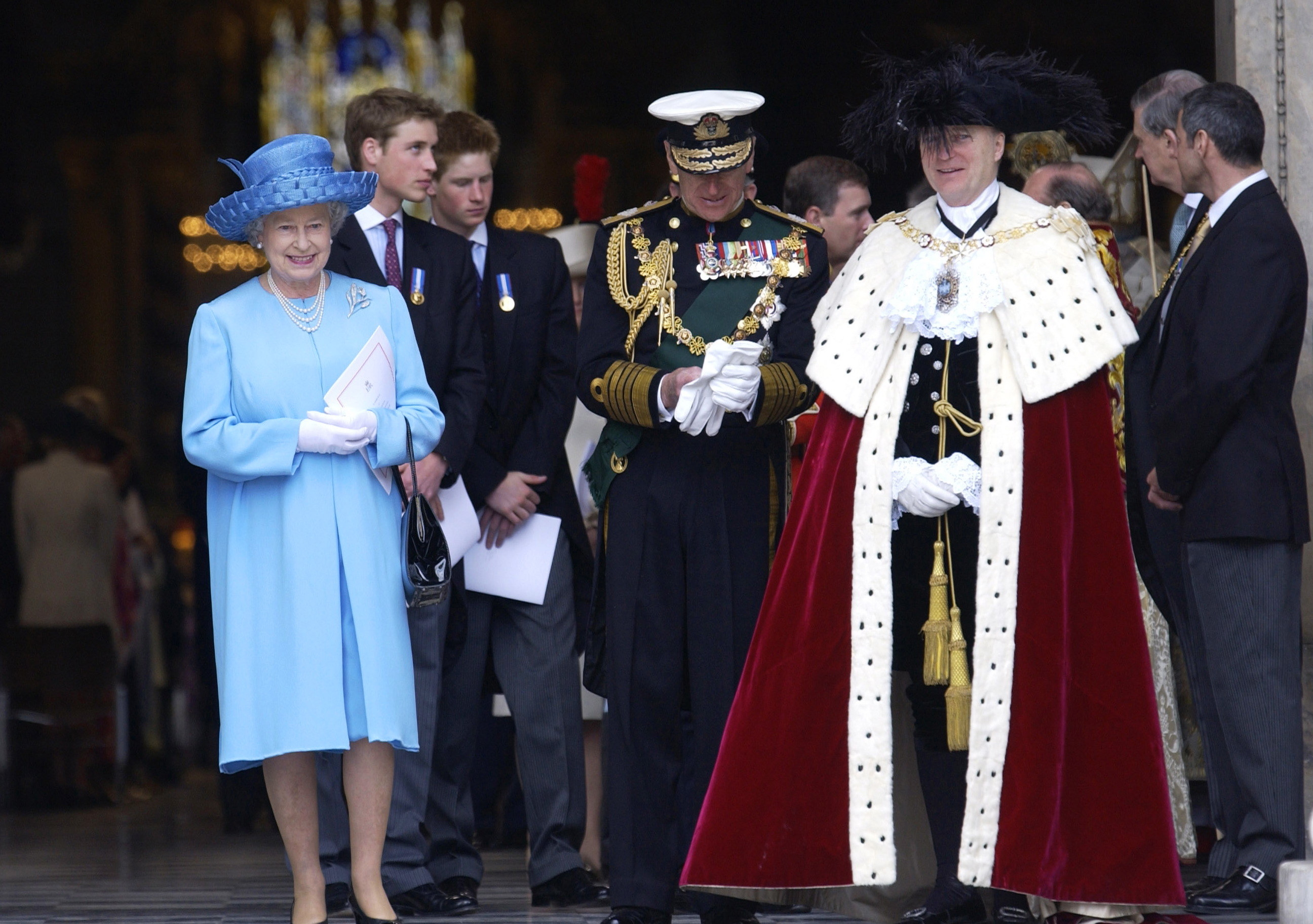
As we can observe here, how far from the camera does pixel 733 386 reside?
4184mm

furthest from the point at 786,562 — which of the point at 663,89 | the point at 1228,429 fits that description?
the point at 663,89

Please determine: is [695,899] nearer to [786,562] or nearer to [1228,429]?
[786,562]

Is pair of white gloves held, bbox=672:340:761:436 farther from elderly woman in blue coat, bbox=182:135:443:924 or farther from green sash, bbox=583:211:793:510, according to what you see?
elderly woman in blue coat, bbox=182:135:443:924

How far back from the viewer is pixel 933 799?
4.25m

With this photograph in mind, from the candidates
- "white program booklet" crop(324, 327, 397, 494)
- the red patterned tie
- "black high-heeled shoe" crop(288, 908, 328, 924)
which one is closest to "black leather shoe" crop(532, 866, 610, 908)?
"black high-heeled shoe" crop(288, 908, 328, 924)

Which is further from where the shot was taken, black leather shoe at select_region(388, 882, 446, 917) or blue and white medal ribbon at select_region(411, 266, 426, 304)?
blue and white medal ribbon at select_region(411, 266, 426, 304)

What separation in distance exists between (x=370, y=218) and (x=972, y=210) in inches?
71.4

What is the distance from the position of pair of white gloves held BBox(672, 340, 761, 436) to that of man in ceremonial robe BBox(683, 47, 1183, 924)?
0.16m

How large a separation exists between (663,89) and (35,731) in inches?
278

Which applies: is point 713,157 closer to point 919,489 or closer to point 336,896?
point 919,489

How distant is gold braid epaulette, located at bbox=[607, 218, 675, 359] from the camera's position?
14.8ft

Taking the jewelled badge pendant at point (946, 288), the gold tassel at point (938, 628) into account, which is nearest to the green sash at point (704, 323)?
the jewelled badge pendant at point (946, 288)

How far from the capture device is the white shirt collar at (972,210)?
4.16m

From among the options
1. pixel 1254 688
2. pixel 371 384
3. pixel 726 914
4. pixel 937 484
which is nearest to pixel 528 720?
pixel 726 914
